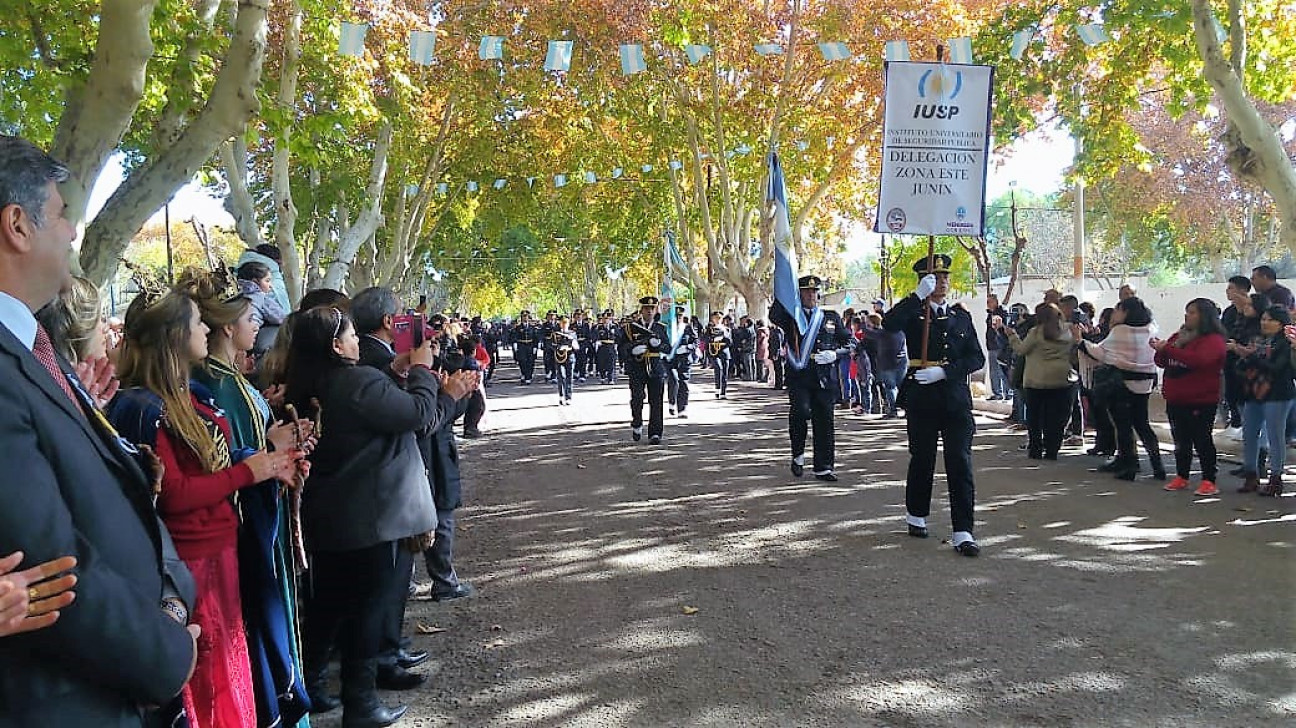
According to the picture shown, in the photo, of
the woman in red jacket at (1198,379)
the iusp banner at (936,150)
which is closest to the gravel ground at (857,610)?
the woman in red jacket at (1198,379)

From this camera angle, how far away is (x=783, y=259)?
9570mm

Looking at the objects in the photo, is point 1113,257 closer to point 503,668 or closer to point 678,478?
point 678,478

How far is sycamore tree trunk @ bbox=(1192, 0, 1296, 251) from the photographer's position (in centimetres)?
977

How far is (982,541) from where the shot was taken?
6777 millimetres

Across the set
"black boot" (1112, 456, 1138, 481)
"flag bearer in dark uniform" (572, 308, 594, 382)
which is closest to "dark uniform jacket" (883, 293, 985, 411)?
"black boot" (1112, 456, 1138, 481)

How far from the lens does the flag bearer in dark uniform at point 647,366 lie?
1264 cm

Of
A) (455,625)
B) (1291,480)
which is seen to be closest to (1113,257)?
(1291,480)

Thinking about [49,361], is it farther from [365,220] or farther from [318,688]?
[365,220]

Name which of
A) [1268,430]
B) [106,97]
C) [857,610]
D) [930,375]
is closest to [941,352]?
[930,375]

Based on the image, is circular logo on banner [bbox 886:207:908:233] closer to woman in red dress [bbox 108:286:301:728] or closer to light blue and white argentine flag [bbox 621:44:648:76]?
woman in red dress [bbox 108:286:301:728]

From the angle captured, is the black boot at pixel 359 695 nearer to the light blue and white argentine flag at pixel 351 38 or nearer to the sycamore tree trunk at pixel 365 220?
the light blue and white argentine flag at pixel 351 38

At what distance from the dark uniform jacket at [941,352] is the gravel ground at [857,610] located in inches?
39.3

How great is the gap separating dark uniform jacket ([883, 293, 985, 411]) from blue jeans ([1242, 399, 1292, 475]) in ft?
9.64

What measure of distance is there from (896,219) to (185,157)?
594cm
